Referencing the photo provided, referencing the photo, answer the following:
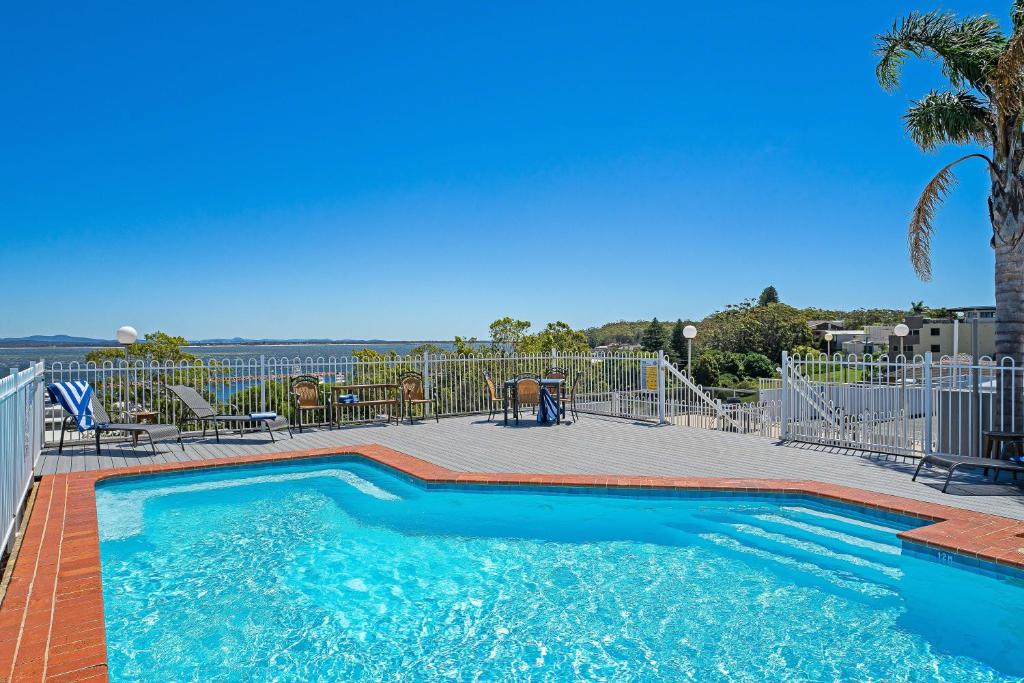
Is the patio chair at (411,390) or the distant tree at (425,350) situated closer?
the patio chair at (411,390)

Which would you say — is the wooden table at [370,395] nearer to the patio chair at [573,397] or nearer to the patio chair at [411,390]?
the patio chair at [411,390]

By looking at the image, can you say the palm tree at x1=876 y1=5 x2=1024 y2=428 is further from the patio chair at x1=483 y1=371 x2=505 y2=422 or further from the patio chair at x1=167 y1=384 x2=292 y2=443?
the patio chair at x1=167 y1=384 x2=292 y2=443

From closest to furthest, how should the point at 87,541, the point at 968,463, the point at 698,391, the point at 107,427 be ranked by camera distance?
1. the point at 87,541
2. the point at 968,463
3. the point at 107,427
4. the point at 698,391

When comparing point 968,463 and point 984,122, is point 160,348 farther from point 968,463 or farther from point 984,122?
point 984,122

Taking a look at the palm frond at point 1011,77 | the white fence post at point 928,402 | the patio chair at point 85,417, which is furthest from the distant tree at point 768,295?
the patio chair at point 85,417

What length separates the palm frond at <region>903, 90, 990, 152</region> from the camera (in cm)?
834

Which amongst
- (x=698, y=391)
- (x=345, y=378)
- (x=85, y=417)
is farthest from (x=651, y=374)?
(x=85, y=417)

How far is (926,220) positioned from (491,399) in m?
8.09

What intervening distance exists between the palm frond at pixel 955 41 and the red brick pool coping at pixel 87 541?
6.05 m

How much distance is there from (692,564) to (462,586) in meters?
1.92

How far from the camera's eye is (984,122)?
8.31 m

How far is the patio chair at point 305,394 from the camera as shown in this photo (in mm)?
10883

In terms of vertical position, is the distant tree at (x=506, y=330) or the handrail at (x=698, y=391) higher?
the distant tree at (x=506, y=330)

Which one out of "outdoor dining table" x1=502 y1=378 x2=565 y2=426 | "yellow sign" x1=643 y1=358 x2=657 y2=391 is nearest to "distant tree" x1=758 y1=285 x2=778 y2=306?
"yellow sign" x1=643 y1=358 x2=657 y2=391
